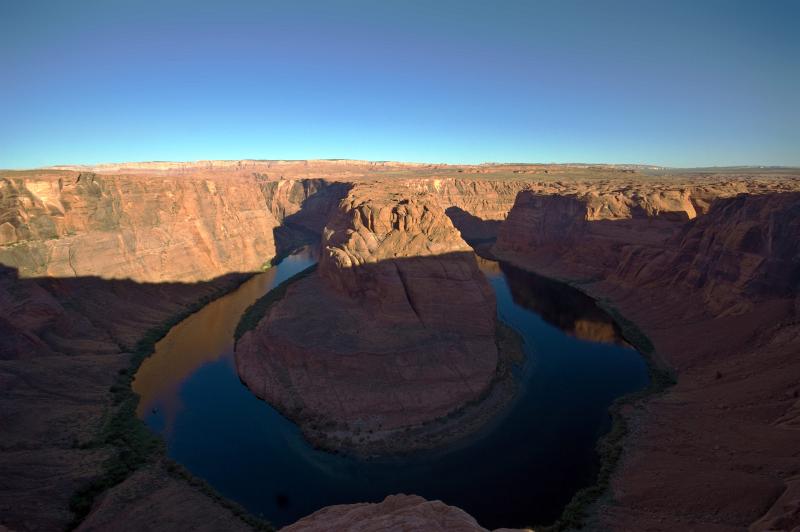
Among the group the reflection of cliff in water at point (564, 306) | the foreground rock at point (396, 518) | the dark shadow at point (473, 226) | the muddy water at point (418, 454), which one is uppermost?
the dark shadow at point (473, 226)

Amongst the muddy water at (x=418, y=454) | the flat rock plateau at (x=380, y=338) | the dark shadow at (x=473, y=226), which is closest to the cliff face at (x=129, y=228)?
the flat rock plateau at (x=380, y=338)

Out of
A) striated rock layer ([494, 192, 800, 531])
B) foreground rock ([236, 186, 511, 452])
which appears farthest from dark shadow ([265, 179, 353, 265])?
striated rock layer ([494, 192, 800, 531])

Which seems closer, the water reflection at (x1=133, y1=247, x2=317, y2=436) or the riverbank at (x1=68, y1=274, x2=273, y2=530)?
the riverbank at (x1=68, y1=274, x2=273, y2=530)

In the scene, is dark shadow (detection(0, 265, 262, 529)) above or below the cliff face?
below

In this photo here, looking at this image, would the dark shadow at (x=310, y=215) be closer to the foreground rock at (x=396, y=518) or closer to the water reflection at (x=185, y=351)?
the water reflection at (x=185, y=351)

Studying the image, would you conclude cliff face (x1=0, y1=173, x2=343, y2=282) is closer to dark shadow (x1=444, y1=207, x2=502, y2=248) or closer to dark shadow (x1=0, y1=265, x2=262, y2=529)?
dark shadow (x1=0, y1=265, x2=262, y2=529)

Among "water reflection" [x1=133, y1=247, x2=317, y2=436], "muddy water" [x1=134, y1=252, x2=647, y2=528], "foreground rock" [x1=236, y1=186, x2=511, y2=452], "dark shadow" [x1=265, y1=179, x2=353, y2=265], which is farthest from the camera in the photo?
"dark shadow" [x1=265, y1=179, x2=353, y2=265]

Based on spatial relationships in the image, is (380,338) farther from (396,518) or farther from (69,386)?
(69,386)

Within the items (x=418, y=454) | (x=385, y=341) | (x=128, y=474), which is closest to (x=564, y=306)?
(x=385, y=341)

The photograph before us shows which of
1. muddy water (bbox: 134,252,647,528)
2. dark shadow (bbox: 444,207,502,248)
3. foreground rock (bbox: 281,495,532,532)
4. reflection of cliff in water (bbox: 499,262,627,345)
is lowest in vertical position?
muddy water (bbox: 134,252,647,528)
